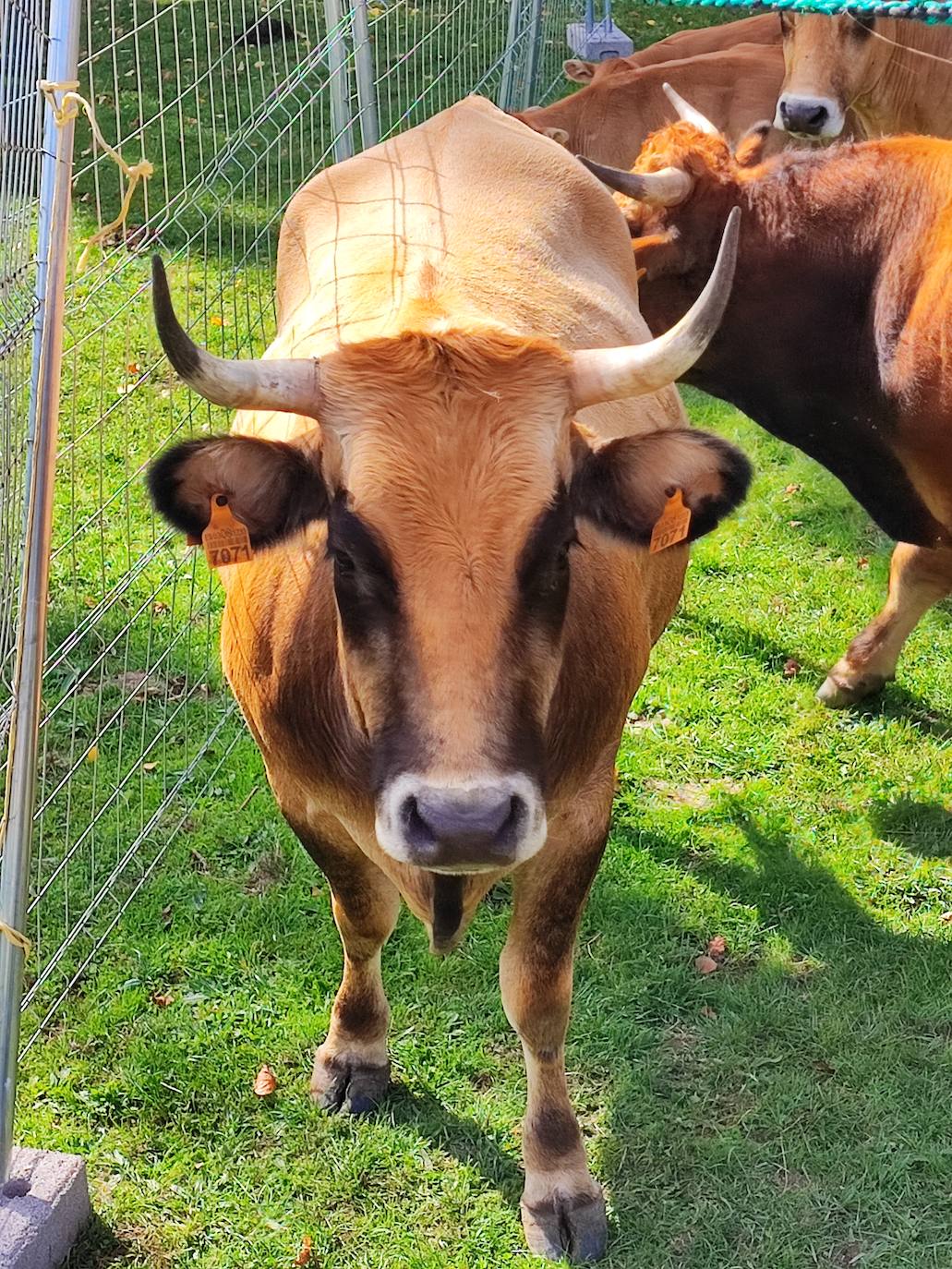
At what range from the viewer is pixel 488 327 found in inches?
125

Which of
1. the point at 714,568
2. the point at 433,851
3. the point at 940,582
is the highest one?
the point at 433,851

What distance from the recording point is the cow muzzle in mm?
2691

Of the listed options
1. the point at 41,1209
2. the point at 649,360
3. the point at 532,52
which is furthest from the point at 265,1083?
the point at 532,52

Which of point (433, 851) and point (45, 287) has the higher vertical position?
point (45, 287)

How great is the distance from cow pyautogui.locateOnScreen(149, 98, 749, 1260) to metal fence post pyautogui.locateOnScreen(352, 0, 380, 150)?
1.78 m

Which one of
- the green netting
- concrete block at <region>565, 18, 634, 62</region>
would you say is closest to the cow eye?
the green netting

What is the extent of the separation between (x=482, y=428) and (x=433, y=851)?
0.90 m

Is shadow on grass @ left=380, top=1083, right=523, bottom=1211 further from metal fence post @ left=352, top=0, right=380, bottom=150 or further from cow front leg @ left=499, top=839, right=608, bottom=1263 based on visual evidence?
metal fence post @ left=352, top=0, right=380, bottom=150

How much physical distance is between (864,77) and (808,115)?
0.61 m

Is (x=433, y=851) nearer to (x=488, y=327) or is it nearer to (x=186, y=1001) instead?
(x=488, y=327)

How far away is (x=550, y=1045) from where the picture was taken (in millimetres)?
3857

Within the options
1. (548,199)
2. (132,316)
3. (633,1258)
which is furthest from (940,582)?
(132,316)

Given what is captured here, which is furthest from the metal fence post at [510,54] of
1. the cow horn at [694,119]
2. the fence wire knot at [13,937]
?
the fence wire knot at [13,937]

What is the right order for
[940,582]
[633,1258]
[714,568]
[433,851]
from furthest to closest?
[714,568], [940,582], [633,1258], [433,851]
